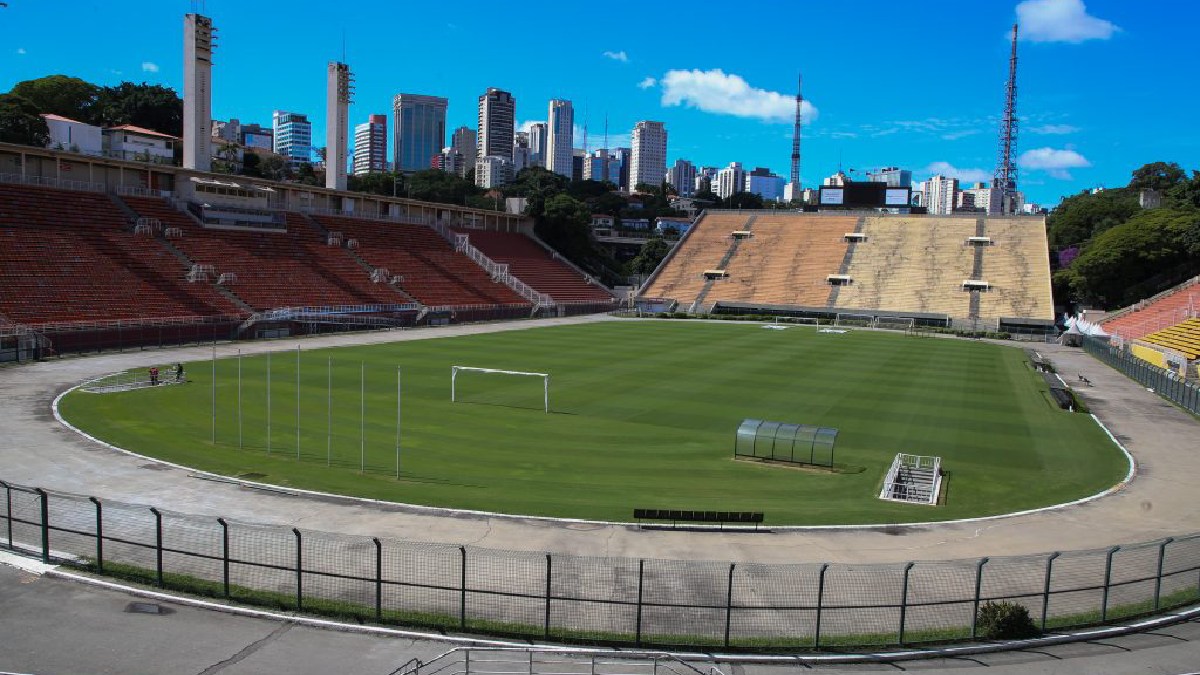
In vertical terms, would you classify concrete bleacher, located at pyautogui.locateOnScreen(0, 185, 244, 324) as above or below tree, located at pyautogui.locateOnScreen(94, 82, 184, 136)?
below

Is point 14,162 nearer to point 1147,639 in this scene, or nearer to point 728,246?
point 1147,639

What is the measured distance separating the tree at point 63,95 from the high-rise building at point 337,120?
124ft

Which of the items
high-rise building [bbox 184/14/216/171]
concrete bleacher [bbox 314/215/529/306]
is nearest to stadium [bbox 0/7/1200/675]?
concrete bleacher [bbox 314/215/529/306]

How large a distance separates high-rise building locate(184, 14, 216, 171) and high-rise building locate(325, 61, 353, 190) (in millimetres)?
14491

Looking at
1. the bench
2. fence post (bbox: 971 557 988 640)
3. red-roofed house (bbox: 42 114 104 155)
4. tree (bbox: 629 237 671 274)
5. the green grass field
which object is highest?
red-roofed house (bbox: 42 114 104 155)

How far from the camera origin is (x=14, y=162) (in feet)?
186

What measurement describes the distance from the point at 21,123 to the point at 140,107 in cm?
3196

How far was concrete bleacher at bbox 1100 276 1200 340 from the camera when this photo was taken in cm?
5928

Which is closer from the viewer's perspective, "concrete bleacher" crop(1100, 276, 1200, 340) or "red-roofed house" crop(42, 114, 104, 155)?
"concrete bleacher" crop(1100, 276, 1200, 340)

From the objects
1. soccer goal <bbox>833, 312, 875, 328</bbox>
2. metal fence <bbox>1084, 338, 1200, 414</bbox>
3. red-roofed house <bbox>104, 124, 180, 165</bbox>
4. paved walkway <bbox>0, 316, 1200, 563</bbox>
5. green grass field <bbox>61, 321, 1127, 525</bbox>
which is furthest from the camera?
red-roofed house <bbox>104, 124, 180, 165</bbox>

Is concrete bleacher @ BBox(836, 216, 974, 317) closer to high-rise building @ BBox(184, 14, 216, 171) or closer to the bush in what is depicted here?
high-rise building @ BBox(184, 14, 216, 171)

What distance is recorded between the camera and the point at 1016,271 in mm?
89875

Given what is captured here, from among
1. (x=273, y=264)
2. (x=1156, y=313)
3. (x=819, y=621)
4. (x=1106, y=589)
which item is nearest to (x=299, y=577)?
(x=819, y=621)

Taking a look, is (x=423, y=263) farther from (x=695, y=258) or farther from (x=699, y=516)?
(x=699, y=516)
